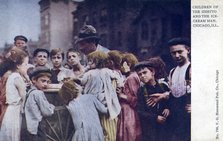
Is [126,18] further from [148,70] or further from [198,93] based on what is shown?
[198,93]

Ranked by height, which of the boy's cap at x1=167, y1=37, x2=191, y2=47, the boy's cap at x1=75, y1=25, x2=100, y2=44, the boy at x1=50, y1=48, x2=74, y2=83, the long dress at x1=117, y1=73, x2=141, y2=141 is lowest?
the long dress at x1=117, y1=73, x2=141, y2=141

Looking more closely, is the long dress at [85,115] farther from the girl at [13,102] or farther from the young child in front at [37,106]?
the girl at [13,102]

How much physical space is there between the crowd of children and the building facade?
0.09 meters

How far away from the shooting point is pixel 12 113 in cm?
443

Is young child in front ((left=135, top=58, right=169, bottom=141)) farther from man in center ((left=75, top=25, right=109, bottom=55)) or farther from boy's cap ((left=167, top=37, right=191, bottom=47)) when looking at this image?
man in center ((left=75, top=25, right=109, bottom=55))

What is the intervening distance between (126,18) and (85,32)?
0.47m

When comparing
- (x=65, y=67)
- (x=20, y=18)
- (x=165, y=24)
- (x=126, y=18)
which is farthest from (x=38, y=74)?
(x=165, y=24)

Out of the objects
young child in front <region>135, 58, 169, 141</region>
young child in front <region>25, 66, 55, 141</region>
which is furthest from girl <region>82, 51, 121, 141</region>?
young child in front <region>25, 66, 55, 141</region>

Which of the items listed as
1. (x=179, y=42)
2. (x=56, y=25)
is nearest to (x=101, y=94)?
(x=56, y=25)

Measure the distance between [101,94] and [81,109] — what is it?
0.88 ft

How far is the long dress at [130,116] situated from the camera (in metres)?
4.48

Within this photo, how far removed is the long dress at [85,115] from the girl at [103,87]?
0.07 metres

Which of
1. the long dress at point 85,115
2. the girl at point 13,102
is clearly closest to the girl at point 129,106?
the long dress at point 85,115

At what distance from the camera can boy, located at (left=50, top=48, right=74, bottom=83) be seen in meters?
4.43
